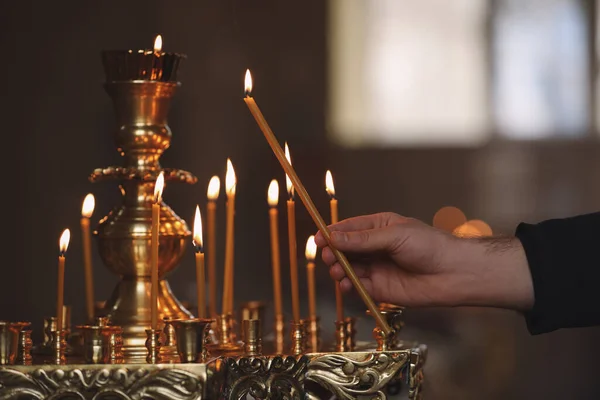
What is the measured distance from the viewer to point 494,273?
1175 mm

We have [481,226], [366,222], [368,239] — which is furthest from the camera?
[481,226]

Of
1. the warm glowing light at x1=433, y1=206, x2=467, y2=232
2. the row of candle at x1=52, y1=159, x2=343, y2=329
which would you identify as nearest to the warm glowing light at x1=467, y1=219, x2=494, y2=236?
the warm glowing light at x1=433, y1=206, x2=467, y2=232

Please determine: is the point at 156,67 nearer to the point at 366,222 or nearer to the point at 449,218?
the point at 366,222

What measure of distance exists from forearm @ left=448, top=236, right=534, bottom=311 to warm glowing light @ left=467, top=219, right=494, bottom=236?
72cm

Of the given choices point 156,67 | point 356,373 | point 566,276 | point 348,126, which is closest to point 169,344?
point 356,373

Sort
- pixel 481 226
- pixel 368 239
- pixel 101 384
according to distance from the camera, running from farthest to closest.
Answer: pixel 481 226 < pixel 368 239 < pixel 101 384

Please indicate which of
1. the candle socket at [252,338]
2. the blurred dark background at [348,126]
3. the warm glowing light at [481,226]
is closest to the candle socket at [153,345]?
the candle socket at [252,338]

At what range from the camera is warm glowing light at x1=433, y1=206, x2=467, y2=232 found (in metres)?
1.91

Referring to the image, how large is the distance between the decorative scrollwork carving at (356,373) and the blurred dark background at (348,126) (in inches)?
32.4

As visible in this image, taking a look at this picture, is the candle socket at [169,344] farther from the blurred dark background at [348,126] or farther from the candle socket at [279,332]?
the blurred dark background at [348,126]

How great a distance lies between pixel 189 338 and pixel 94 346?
0.30 feet

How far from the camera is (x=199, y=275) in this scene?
3.55 ft

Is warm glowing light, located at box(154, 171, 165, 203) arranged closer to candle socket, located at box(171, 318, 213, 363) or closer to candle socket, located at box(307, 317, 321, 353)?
candle socket, located at box(171, 318, 213, 363)

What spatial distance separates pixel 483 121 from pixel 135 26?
2.02 feet
